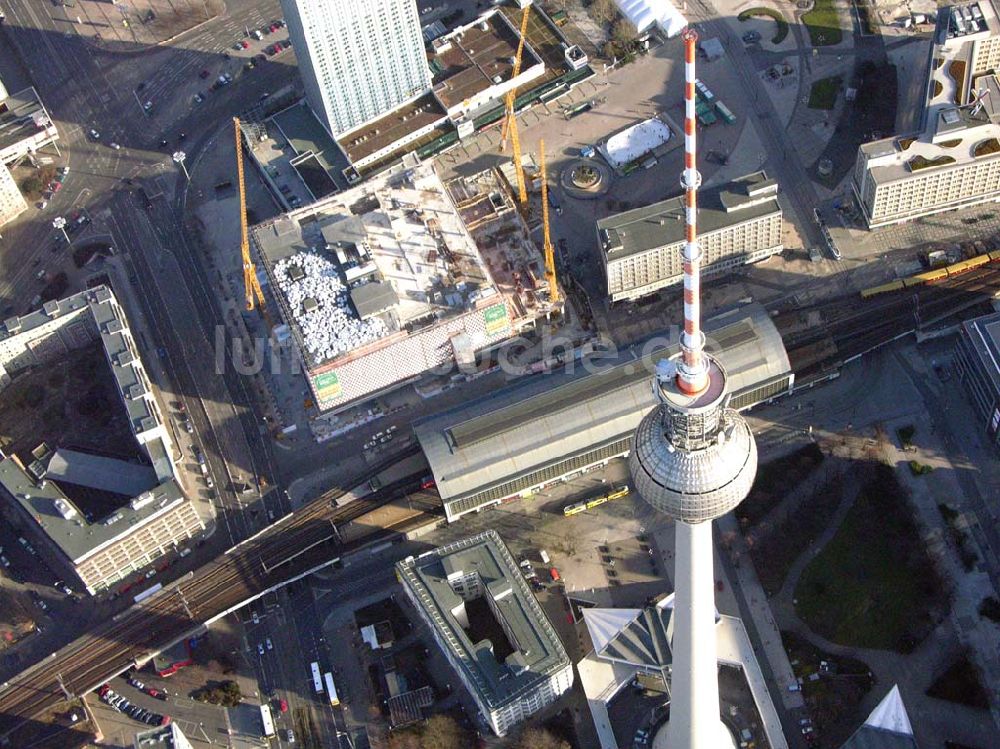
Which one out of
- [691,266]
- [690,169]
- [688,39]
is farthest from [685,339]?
[688,39]

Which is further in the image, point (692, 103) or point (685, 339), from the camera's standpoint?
point (685, 339)

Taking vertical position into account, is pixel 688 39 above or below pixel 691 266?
above

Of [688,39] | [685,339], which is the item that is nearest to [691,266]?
[685,339]

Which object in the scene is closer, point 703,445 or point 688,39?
point 688,39

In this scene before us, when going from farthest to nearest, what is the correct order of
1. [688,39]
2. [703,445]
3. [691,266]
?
[703,445] → [691,266] → [688,39]

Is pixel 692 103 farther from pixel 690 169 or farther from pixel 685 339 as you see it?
pixel 685 339

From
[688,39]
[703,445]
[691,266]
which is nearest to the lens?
[688,39]
